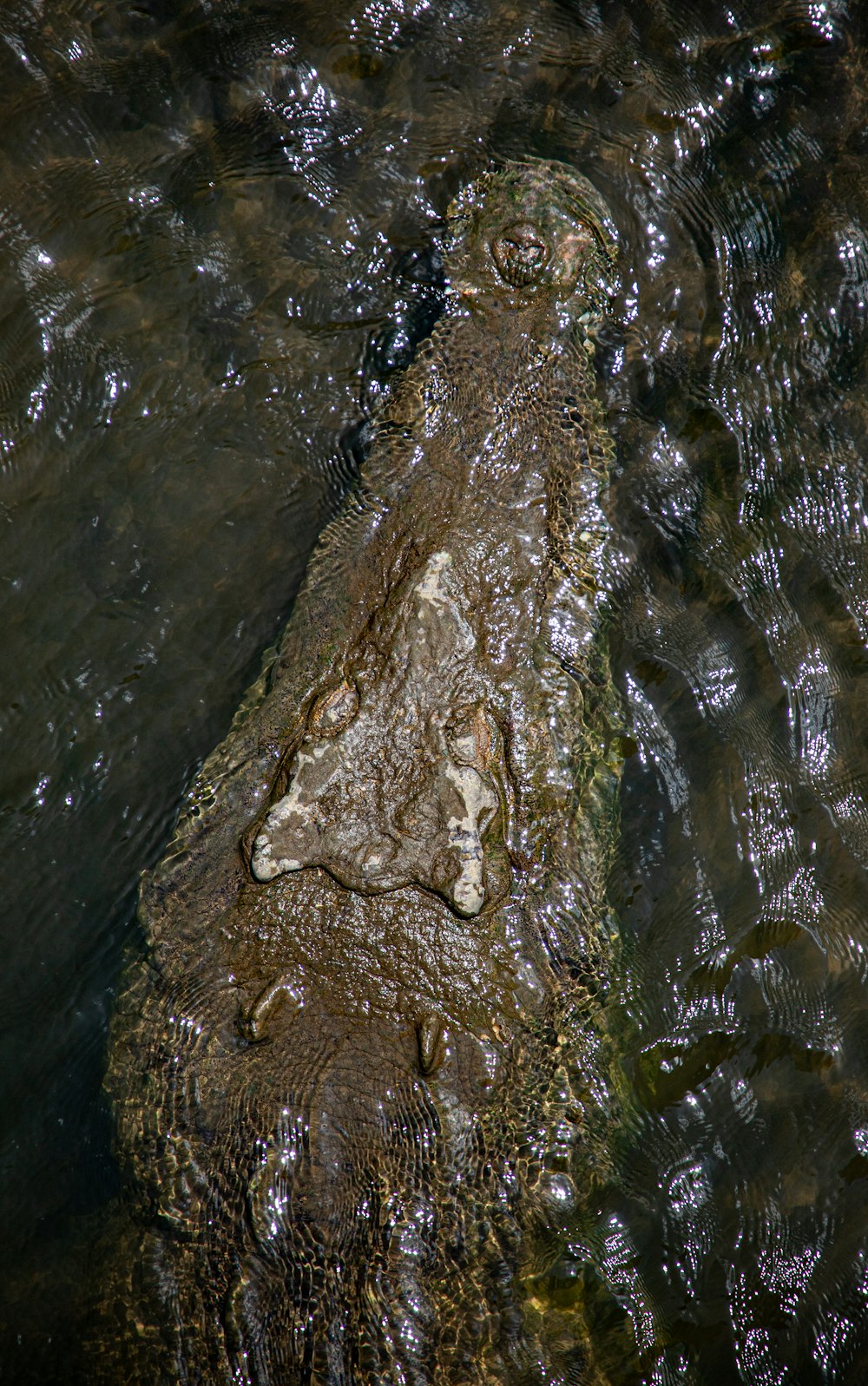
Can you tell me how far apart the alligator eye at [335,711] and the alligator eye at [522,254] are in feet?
6.77

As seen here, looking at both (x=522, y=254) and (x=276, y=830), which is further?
(x=522, y=254)

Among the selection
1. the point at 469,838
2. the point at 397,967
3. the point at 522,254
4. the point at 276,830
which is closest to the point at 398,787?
the point at 469,838

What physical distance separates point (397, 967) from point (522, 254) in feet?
10.3

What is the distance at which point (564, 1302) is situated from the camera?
3352mm

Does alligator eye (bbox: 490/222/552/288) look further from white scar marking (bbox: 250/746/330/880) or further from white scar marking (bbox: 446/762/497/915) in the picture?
white scar marking (bbox: 250/746/330/880)

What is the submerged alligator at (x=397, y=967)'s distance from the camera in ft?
9.88

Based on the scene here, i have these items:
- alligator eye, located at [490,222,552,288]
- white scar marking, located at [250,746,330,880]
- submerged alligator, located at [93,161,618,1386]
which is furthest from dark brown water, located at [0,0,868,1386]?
white scar marking, located at [250,746,330,880]

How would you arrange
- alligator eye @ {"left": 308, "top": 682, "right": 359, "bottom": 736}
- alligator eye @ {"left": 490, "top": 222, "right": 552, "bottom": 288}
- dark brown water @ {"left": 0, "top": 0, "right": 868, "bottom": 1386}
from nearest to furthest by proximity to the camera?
alligator eye @ {"left": 308, "top": 682, "right": 359, "bottom": 736} → dark brown water @ {"left": 0, "top": 0, "right": 868, "bottom": 1386} → alligator eye @ {"left": 490, "top": 222, "right": 552, "bottom": 288}

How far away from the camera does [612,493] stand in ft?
13.3

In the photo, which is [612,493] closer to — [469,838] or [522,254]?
[522,254]

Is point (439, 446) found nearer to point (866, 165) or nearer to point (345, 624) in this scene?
point (345, 624)

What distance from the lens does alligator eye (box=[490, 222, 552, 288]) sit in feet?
13.3

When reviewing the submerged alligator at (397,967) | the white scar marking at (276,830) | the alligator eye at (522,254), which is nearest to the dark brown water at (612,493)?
the submerged alligator at (397,967)

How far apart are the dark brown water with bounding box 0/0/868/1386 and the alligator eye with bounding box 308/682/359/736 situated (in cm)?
71
